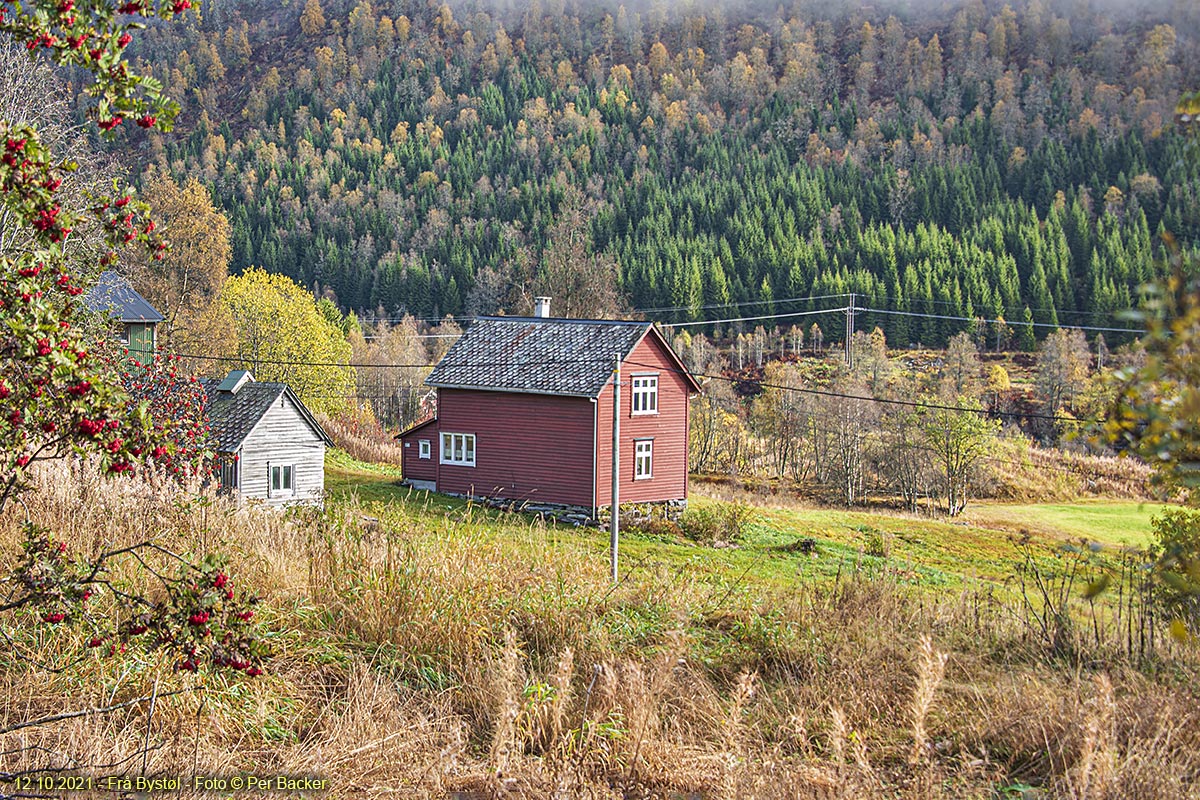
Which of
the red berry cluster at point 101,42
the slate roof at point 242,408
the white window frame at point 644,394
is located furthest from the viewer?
the white window frame at point 644,394

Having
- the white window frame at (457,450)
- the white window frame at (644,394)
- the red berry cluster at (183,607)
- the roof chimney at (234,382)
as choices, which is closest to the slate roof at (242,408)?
the roof chimney at (234,382)

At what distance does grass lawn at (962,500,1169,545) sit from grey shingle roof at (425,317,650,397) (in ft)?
47.0

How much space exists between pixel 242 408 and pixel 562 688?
27050 mm

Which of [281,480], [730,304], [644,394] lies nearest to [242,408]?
[281,480]

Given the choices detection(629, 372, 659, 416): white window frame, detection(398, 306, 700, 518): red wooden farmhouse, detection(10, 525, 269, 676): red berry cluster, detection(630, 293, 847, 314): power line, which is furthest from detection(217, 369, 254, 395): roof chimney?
detection(630, 293, 847, 314): power line

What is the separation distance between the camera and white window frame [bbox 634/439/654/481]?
32969mm

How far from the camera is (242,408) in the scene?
101 ft

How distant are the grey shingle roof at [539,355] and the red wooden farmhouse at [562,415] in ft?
0.14

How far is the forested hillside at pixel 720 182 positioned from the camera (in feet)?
376

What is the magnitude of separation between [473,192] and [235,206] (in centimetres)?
3223

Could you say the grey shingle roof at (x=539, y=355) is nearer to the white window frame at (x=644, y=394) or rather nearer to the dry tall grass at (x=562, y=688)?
the white window frame at (x=644, y=394)

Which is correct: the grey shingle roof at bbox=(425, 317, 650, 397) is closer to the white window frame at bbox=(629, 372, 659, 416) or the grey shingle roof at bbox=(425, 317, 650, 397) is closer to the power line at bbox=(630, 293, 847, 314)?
the white window frame at bbox=(629, 372, 659, 416)

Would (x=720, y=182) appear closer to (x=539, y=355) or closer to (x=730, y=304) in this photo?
(x=730, y=304)

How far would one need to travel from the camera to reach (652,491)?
33375 mm
